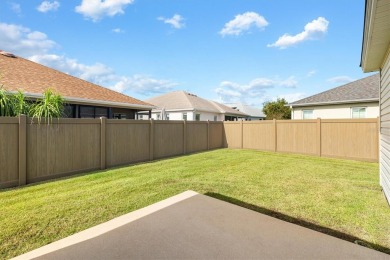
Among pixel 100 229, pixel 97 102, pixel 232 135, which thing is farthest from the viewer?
pixel 232 135

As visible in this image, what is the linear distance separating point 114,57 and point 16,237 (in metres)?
15.1

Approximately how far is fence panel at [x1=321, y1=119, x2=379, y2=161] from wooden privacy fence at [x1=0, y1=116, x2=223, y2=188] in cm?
675

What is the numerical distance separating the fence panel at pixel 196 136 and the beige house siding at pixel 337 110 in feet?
28.1

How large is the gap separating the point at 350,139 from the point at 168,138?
7785mm

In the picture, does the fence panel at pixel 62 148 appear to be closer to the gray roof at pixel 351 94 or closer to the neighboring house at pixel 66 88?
the neighboring house at pixel 66 88

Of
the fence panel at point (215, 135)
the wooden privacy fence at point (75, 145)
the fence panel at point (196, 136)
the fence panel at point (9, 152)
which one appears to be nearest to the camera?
the fence panel at point (9, 152)

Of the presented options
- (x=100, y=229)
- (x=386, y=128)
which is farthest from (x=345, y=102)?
(x=100, y=229)

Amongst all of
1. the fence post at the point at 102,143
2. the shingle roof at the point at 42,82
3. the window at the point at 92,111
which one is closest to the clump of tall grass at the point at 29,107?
the fence post at the point at 102,143

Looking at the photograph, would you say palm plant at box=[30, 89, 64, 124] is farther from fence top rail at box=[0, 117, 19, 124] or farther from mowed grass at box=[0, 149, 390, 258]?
mowed grass at box=[0, 149, 390, 258]

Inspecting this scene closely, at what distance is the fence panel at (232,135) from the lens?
13516 mm

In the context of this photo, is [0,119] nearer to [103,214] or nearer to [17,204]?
[17,204]

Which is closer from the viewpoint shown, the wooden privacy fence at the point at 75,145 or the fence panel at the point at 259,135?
the wooden privacy fence at the point at 75,145

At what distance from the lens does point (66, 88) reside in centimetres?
1079

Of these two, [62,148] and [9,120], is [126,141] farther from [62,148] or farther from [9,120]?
[9,120]
